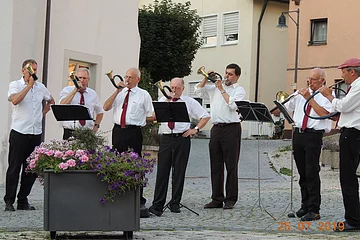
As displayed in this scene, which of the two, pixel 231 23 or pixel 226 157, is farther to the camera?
pixel 231 23

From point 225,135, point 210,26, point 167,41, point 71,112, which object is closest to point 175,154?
point 225,135

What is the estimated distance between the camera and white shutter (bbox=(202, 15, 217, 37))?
3778cm

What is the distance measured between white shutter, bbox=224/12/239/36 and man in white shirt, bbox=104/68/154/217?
87.4 feet

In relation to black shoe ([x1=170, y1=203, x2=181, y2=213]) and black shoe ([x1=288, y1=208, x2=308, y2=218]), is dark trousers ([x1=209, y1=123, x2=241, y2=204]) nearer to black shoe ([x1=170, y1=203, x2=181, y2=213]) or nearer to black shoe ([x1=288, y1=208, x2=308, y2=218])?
black shoe ([x1=170, y1=203, x2=181, y2=213])

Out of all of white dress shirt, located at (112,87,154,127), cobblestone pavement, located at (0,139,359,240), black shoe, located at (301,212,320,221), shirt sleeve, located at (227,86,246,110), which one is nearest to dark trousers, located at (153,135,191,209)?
cobblestone pavement, located at (0,139,359,240)

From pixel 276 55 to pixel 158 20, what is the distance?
7.99 meters

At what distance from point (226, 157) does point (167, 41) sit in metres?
19.8

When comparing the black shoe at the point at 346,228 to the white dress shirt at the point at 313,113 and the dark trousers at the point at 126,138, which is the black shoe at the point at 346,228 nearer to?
the white dress shirt at the point at 313,113

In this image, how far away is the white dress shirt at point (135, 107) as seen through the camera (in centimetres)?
1032

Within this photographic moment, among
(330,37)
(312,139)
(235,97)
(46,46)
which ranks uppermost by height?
(330,37)

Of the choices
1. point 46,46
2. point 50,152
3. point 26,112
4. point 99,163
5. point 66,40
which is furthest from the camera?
point 66,40

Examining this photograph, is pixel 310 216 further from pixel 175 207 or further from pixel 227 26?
pixel 227 26

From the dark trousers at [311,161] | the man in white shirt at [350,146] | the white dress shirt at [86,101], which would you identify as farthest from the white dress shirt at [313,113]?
the white dress shirt at [86,101]

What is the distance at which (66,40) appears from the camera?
15875 mm
